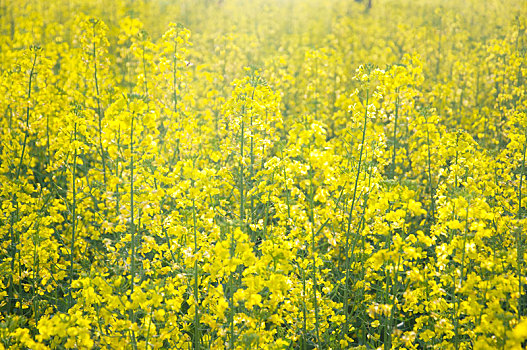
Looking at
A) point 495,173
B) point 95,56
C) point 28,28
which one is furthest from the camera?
point 28,28

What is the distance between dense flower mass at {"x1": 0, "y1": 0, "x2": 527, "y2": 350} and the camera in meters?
2.86

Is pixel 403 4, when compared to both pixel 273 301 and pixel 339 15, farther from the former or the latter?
pixel 273 301

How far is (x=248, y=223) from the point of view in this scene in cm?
350

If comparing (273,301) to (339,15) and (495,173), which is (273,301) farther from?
(339,15)

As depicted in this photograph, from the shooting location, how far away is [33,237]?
3766 millimetres

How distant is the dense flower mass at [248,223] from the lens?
113 inches

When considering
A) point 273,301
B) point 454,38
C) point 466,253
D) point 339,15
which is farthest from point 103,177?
point 339,15

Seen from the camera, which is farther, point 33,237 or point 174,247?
point 33,237

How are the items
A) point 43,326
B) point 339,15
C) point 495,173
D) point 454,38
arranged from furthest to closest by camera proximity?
point 339,15
point 454,38
point 495,173
point 43,326

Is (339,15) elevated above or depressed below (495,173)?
above

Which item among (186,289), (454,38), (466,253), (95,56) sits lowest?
(186,289)

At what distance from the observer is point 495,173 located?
4824mm

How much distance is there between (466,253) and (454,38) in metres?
10.7

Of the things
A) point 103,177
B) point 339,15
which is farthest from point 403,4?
point 103,177
